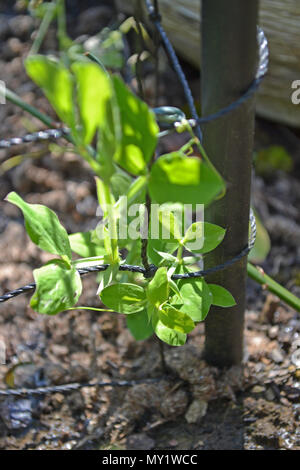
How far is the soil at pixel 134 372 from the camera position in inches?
36.6

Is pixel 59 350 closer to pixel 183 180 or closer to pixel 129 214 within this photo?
pixel 129 214

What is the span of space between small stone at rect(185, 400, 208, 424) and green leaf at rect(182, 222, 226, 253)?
1.38 feet

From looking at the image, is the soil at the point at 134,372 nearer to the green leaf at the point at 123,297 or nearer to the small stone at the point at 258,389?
the small stone at the point at 258,389

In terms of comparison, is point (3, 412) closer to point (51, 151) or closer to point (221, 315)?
point (221, 315)

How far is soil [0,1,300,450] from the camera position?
0.93 metres

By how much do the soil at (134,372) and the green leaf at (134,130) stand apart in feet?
2.04

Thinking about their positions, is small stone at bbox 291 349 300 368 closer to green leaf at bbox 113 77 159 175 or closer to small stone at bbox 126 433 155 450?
small stone at bbox 126 433 155 450

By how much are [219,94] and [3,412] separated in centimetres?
78

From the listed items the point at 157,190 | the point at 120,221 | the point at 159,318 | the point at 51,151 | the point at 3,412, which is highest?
the point at 157,190

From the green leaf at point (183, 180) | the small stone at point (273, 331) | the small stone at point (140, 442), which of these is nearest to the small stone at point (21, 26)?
the small stone at point (273, 331)

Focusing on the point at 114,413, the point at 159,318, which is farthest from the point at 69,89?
the point at 114,413

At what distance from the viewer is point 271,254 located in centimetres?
134

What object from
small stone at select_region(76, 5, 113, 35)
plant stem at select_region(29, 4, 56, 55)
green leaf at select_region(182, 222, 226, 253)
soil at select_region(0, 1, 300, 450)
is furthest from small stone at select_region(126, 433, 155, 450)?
small stone at select_region(76, 5, 113, 35)

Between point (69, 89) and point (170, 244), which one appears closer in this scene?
point (69, 89)
